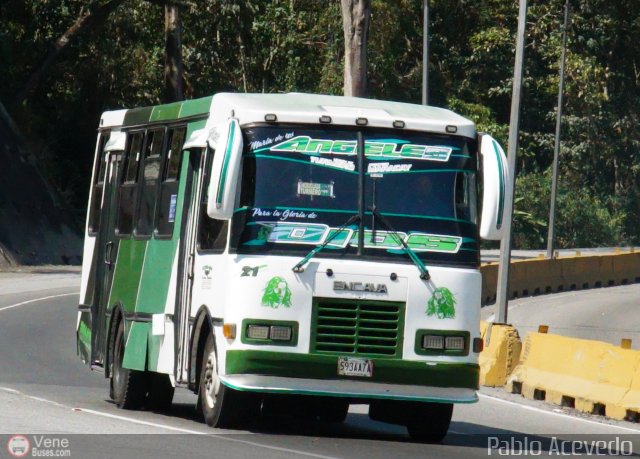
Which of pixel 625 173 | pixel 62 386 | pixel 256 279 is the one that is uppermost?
pixel 625 173

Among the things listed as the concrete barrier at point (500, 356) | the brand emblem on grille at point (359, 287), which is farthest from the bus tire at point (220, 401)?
the concrete barrier at point (500, 356)

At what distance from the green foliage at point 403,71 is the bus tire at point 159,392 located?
36614 millimetres

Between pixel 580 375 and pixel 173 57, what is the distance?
116 feet

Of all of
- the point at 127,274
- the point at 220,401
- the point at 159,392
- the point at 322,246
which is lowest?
the point at 159,392

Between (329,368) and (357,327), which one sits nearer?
(329,368)

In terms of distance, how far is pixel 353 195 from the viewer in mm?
12930

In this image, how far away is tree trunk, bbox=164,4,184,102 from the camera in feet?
169

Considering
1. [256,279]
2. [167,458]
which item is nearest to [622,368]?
[256,279]

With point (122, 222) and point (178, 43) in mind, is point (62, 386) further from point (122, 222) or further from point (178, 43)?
point (178, 43)

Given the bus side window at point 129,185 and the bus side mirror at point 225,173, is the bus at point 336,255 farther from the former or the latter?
the bus side window at point 129,185

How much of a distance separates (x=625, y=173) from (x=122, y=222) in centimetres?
5759

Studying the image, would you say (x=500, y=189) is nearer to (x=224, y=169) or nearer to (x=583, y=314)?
(x=224, y=169)

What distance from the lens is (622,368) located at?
55.7 ft

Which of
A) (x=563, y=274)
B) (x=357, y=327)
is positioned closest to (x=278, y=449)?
(x=357, y=327)
